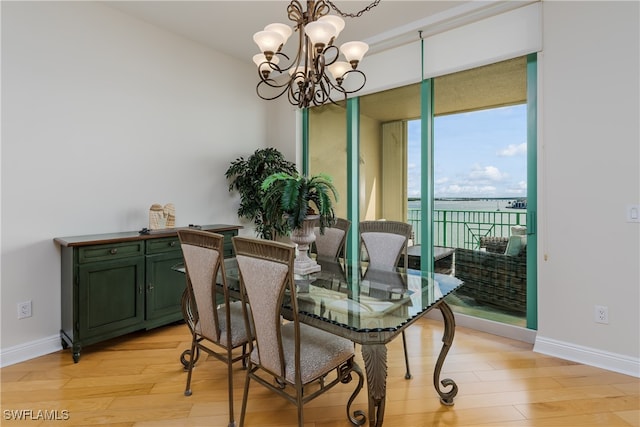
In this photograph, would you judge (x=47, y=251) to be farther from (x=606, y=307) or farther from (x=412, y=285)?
(x=606, y=307)

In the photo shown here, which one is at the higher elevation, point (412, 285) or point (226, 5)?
point (226, 5)

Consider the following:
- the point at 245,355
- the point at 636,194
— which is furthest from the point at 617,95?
the point at 245,355

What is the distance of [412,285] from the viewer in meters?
1.97

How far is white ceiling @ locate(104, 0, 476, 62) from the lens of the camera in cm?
297

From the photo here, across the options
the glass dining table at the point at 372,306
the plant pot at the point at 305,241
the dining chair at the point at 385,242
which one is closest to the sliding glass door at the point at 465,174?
the dining chair at the point at 385,242

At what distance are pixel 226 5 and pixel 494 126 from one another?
2.69 m

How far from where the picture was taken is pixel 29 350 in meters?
2.56

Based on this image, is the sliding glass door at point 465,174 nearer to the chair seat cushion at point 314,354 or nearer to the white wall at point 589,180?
the white wall at point 589,180

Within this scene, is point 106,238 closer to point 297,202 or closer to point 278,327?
point 297,202

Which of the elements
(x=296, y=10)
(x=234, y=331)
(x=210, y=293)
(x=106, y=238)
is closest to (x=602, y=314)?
(x=234, y=331)

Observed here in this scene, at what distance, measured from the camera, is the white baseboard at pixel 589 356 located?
2.28m

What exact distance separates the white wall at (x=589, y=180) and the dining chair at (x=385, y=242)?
116 cm

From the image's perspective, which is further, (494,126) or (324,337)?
(494,126)

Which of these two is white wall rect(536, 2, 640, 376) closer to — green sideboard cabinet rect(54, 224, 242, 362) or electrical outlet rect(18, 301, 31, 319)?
green sideboard cabinet rect(54, 224, 242, 362)
